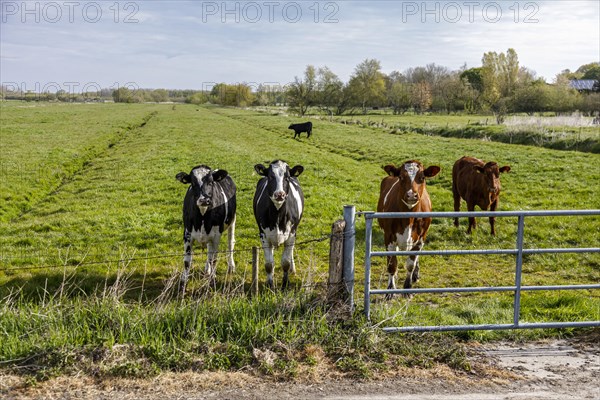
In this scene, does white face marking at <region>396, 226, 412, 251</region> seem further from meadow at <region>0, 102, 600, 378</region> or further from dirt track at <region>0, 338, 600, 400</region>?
dirt track at <region>0, 338, 600, 400</region>

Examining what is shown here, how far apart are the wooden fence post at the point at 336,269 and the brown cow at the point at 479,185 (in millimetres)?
7185

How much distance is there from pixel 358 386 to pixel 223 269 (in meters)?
5.21

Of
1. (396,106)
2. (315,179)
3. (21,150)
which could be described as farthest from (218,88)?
(315,179)

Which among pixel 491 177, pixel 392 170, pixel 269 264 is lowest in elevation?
pixel 269 264

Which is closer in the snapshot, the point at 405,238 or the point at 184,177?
the point at 405,238

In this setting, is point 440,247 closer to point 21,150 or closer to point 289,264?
point 289,264

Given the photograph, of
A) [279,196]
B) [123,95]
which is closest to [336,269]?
[279,196]

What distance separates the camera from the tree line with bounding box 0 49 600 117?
5831 cm

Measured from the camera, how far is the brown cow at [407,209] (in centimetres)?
778

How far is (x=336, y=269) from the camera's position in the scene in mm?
6293

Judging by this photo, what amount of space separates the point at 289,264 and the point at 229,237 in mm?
1970

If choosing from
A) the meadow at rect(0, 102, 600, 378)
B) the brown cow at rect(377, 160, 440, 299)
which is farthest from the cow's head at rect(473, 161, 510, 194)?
the brown cow at rect(377, 160, 440, 299)

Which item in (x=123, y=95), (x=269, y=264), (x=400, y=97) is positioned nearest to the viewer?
(x=269, y=264)

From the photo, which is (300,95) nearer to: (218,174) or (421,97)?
(421,97)
